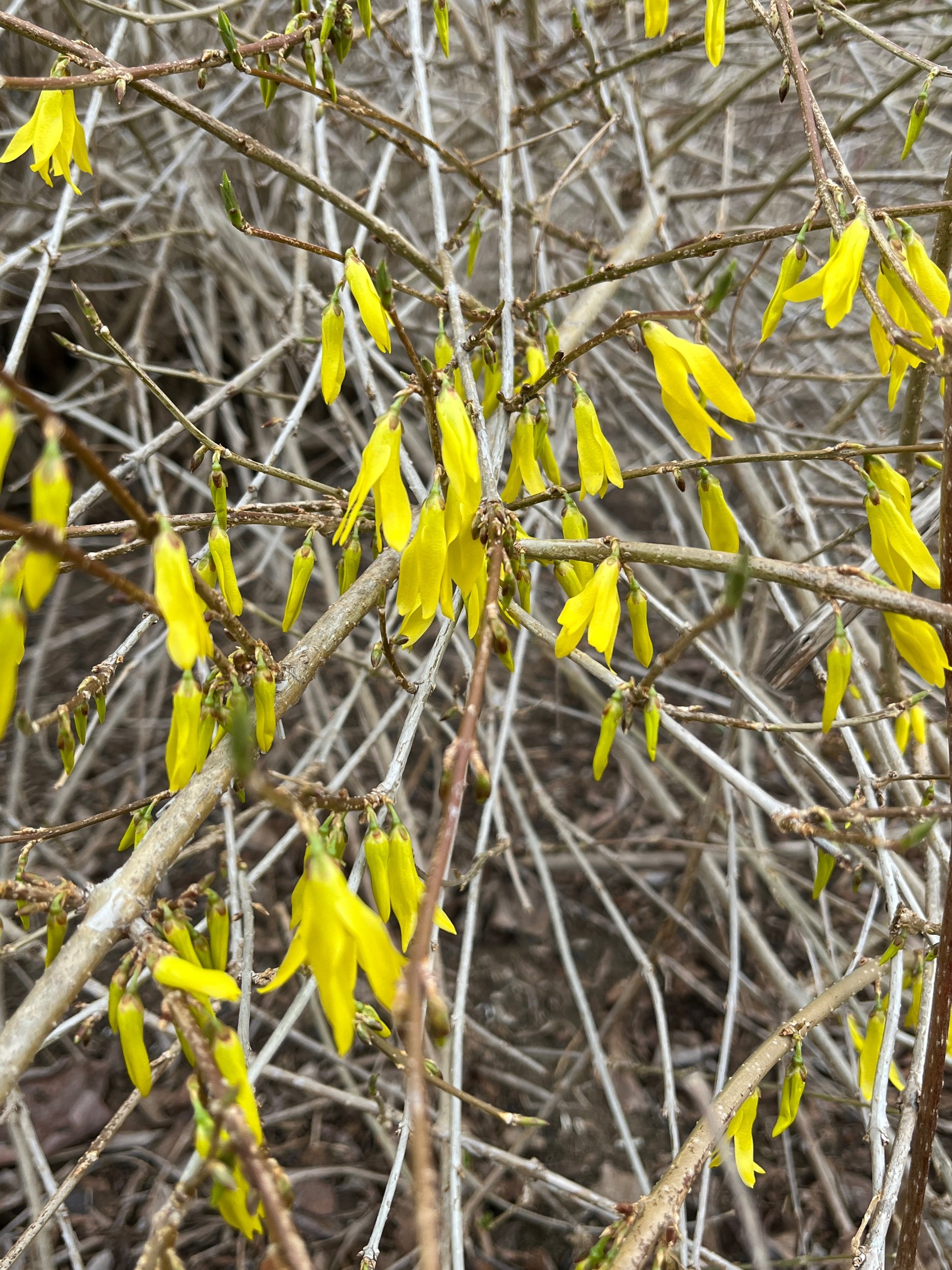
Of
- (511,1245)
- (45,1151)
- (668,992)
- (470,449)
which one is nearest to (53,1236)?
(45,1151)

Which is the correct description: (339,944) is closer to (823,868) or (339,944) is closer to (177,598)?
(177,598)

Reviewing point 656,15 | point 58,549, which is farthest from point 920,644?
point 656,15

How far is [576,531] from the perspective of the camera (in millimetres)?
1406

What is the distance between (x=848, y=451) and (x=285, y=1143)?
2155 millimetres

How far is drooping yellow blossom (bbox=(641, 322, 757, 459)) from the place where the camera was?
125 cm

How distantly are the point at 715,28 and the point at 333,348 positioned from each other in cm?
84

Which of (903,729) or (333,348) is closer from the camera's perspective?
(333,348)

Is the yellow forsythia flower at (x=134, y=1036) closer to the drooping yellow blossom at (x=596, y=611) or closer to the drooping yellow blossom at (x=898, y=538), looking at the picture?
the drooping yellow blossom at (x=596, y=611)

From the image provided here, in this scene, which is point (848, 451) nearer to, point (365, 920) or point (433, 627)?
point (365, 920)

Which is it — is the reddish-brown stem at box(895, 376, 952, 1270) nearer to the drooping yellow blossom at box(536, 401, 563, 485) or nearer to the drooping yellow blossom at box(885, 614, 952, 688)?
the drooping yellow blossom at box(885, 614, 952, 688)

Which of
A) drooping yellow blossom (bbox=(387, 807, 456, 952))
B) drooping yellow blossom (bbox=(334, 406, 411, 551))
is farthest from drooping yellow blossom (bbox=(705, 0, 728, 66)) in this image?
drooping yellow blossom (bbox=(387, 807, 456, 952))

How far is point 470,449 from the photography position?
1.12 m

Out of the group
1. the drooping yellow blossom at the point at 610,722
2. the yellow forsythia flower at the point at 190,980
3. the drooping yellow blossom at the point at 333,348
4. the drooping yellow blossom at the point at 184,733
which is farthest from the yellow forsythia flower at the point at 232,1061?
the drooping yellow blossom at the point at 333,348

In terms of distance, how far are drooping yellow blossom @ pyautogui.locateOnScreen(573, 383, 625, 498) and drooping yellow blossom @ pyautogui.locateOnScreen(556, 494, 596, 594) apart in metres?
0.04
